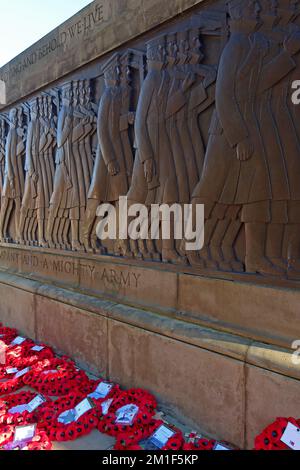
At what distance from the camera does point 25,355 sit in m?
5.31

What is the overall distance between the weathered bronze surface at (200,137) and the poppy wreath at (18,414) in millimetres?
1950

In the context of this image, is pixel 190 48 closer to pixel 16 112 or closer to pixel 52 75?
pixel 52 75

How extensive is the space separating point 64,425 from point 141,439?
786mm

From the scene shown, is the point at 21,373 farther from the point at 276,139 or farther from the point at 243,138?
the point at 276,139

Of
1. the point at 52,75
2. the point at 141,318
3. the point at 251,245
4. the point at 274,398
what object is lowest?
the point at 274,398

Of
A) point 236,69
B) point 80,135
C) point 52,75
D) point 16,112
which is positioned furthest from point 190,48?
point 16,112

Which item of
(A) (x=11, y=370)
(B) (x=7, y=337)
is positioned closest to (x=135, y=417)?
(A) (x=11, y=370)

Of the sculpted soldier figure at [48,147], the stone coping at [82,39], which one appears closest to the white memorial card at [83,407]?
the sculpted soldier figure at [48,147]

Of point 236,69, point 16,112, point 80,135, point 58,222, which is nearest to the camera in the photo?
point 236,69

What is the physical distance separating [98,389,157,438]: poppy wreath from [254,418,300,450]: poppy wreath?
110 centimetres

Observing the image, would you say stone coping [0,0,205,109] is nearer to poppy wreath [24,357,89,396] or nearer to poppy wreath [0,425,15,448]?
poppy wreath [24,357,89,396]

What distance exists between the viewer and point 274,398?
3092 mm

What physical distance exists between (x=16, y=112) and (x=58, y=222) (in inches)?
101

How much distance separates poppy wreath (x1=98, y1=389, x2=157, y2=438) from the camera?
11.4 feet
